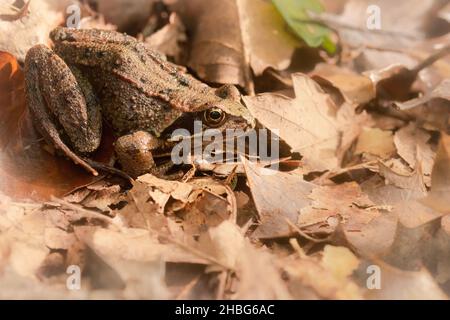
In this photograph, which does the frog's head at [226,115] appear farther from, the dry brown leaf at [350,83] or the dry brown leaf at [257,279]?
the dry brown leaf at [257,279]

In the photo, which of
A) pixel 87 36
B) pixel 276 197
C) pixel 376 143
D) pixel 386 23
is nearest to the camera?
pixel 276 197

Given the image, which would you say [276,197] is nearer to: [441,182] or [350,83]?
[441,182]

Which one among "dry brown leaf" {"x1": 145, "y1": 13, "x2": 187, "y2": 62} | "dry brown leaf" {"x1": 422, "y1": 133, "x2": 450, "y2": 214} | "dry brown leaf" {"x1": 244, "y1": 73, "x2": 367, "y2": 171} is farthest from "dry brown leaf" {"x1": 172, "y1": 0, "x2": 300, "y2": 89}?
"dry brown leaf" {"x1": 422, "y1": 133, "x2": 450, "y2": 214}

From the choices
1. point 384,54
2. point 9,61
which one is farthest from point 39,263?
point 384,54

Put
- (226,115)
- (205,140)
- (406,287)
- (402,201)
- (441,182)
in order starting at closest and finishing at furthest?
(406,287) < (402,201) < (441,182) < (226,115) < (205,140)

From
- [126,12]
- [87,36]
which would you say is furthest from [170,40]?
[87,36]

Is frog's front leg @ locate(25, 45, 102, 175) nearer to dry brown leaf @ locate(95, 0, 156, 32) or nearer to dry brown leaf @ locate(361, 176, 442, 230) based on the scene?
dry brown leaf @ locate(95, 0, 156, 32)

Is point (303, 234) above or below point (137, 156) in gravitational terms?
below

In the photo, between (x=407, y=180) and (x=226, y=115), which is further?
(x=226, y=115)
